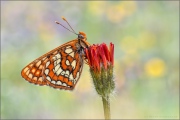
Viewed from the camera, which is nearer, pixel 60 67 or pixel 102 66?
pixel 102 66

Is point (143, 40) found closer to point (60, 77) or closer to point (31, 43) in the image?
point (31, 43)

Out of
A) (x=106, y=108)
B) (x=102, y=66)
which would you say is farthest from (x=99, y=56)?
(x=106, y=108)

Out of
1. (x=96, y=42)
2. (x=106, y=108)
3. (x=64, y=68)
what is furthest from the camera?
(x=96, y=42)

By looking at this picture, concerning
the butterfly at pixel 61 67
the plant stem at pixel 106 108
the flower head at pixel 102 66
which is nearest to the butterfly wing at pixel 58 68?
the butterfly at pixel 61 67

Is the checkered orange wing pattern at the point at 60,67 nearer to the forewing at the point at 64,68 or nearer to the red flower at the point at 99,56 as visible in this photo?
the forewing at the point at 64,68

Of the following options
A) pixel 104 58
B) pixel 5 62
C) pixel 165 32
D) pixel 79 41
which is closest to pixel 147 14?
pixel 165 32

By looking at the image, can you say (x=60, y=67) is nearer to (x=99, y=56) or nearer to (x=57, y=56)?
(x=57, y=56)

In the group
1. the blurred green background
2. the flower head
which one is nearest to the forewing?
the flower head
